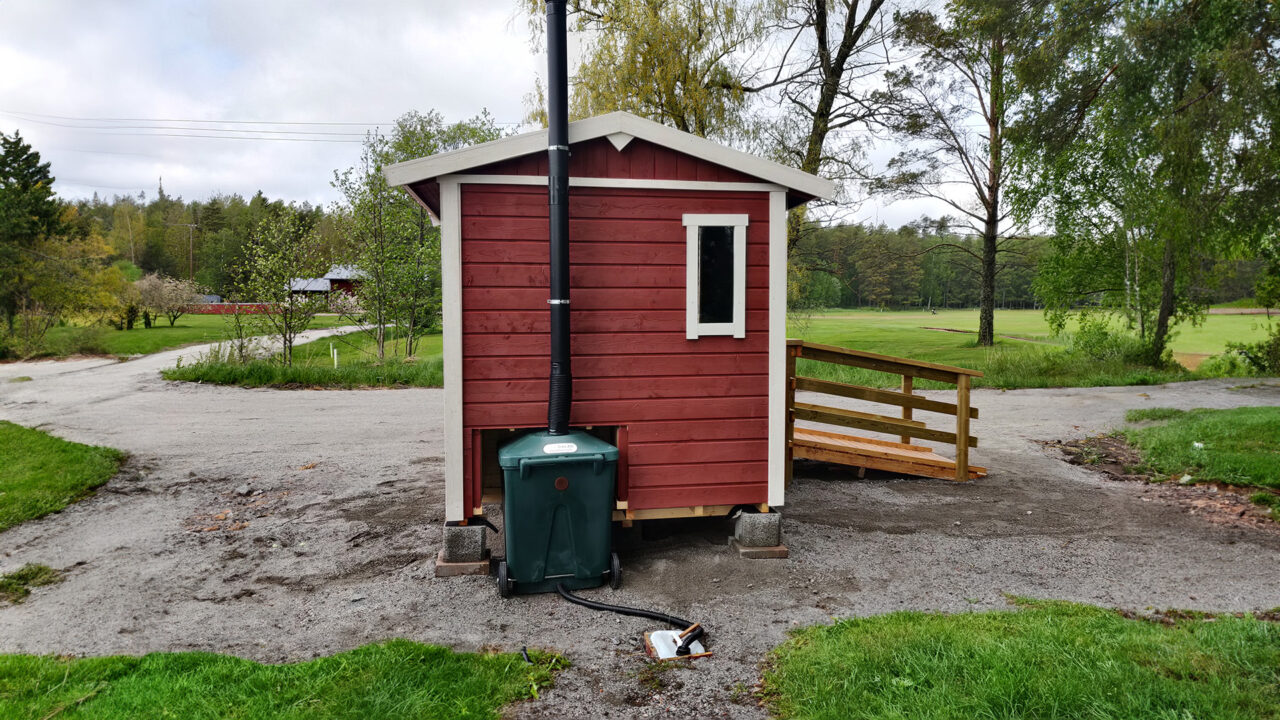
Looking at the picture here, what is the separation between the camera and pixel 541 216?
16.2ft

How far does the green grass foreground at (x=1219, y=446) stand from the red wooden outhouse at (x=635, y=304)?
5.46 metres

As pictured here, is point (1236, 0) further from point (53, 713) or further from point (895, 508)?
point (53, 713)

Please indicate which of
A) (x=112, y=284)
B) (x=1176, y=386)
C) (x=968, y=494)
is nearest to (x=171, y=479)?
(x=968, y=494)

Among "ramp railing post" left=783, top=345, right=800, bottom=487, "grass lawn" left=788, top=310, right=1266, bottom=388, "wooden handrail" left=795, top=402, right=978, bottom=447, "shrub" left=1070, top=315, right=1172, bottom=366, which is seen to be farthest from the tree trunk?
"ramp railing post" left=783, top=345, right=800, bottom=487

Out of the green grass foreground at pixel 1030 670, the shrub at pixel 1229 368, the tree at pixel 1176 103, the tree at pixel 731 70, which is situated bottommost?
the green grass foreground at pixel 1030 670

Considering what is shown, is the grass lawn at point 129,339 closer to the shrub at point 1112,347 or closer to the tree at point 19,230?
the tree at point 19,230

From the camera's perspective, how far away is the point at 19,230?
885 inches

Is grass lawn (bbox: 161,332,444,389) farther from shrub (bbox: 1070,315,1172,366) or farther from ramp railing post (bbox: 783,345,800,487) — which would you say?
shrub (bbox: 1070,315,1172,366)

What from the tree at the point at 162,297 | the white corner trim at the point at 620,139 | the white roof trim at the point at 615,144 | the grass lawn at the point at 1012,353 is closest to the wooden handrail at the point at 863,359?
the white roof trim at the point at 615,144

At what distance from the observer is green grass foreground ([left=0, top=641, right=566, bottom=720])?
3.01 meters

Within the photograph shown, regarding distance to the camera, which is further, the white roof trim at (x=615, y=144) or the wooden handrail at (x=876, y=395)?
the wooden handrail at (x=876, y=395)

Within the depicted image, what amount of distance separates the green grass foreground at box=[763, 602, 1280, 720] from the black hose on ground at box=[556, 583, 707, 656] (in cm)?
44

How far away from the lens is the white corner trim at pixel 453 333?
477 cm

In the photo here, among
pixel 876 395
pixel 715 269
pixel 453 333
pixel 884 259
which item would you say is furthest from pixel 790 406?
pixel 884 259
